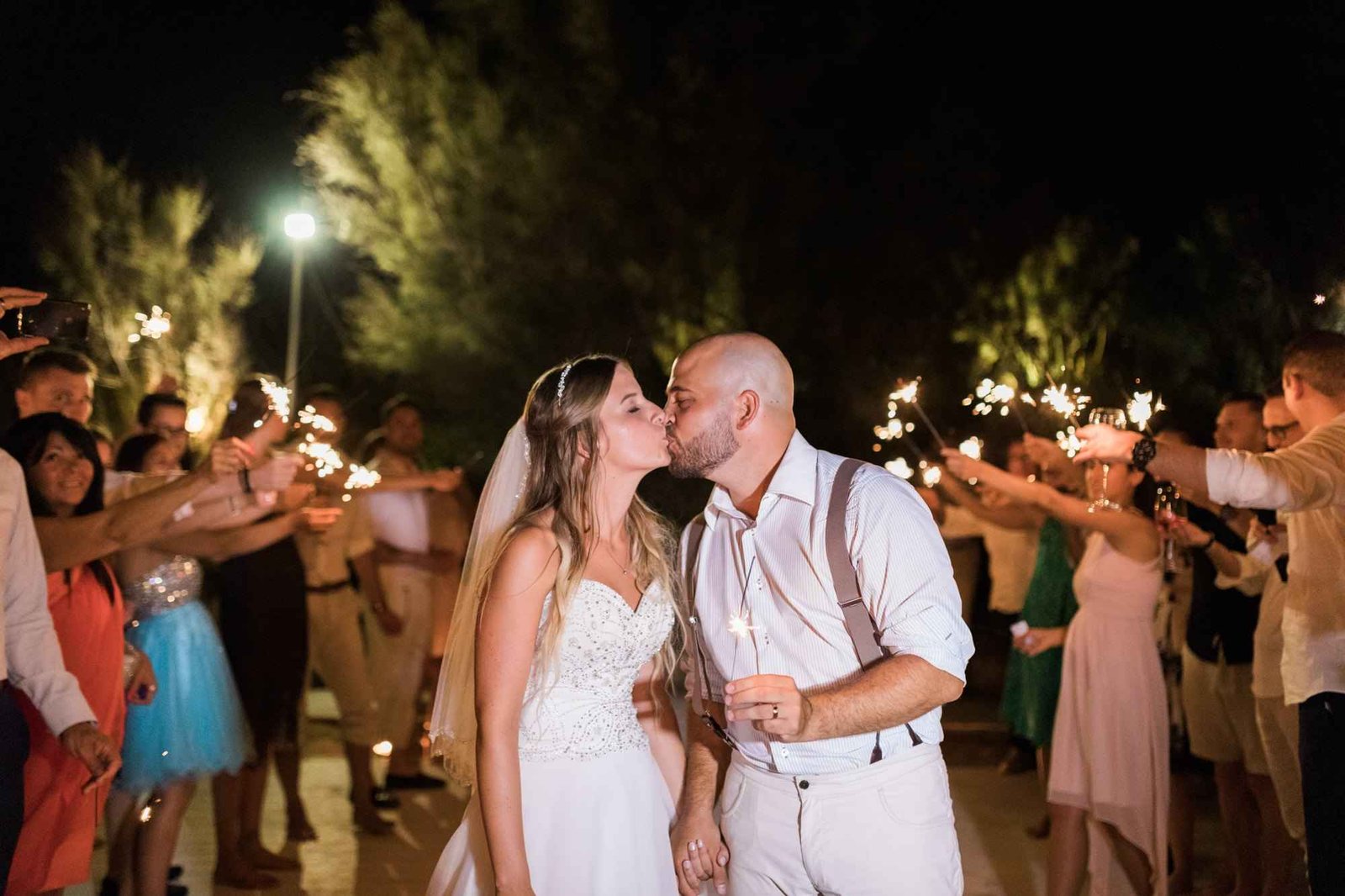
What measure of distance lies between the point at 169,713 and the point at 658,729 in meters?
2.69

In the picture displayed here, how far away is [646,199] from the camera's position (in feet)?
51.5

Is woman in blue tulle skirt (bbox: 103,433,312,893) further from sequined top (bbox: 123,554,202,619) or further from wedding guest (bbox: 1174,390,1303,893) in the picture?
wedding guest (bbox: 1174,390,1303,893)

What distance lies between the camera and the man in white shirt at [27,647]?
384 centimetres

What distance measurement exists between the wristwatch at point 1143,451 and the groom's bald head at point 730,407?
1.19 meters

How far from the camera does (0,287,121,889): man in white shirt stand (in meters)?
3.84

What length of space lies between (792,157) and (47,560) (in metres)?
12.2

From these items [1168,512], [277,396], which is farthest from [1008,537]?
[277,396]

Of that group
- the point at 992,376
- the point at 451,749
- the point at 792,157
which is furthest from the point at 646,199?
the point at 451,749

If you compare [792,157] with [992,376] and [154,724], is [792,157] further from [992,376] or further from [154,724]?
[154,724]

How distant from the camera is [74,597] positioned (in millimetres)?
A: 4844

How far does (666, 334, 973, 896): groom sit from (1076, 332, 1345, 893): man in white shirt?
116cm

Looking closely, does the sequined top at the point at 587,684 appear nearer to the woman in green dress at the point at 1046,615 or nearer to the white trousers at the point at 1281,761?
the white trousers at the point at 1281,761

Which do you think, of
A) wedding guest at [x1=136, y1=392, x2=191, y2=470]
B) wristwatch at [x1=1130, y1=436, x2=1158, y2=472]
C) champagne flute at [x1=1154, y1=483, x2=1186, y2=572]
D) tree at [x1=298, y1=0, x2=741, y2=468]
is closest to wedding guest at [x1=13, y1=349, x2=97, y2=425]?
wedding guest at [x1=136, y1=392, x2=191, y2=470]

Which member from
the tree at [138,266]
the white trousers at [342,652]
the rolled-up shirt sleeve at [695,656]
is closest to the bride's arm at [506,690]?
the rolled-up shirt sleeve at [695,656]
